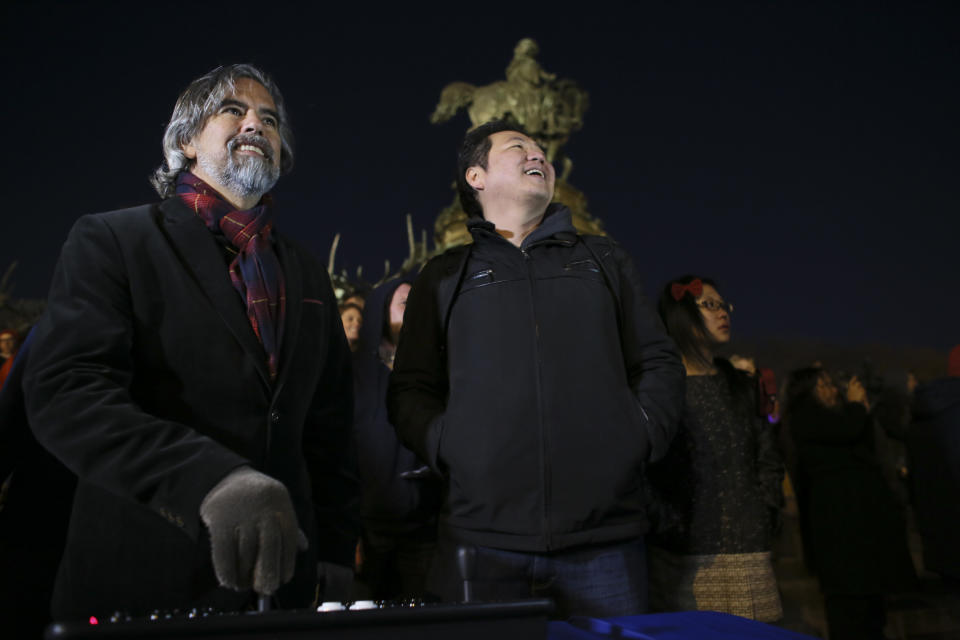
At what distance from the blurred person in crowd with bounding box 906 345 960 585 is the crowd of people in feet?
4.39

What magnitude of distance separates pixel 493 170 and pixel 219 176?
0.91 metres

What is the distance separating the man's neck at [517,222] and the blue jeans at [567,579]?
3.05 ft

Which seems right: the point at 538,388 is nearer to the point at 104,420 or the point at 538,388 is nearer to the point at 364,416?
the point at 104,420

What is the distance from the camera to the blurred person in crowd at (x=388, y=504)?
2688 millimetres

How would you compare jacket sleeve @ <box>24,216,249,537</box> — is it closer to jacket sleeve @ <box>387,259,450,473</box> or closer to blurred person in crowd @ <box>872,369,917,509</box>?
jacket sleeve @ <box>387,259,450,473</box>

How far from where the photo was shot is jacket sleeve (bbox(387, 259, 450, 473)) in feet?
6.74

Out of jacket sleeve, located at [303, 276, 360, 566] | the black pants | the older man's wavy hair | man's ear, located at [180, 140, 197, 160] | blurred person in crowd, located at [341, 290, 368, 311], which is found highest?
blurred person in crowd, located at [341, 290, 368, 311]

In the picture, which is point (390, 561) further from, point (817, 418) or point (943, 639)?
point (943, 639)

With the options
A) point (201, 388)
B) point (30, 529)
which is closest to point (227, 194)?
point (201, 388)

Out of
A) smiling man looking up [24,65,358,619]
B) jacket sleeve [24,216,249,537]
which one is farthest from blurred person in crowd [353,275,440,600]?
jacket sleeve [24,216,249,537]

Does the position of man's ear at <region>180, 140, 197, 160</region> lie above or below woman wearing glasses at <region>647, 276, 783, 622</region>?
above

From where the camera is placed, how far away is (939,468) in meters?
3.89

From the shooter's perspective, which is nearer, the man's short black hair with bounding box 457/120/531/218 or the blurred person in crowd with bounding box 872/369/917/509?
the man's short black hair with bounding box 457/120/531/218

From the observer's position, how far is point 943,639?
4.39 metres
